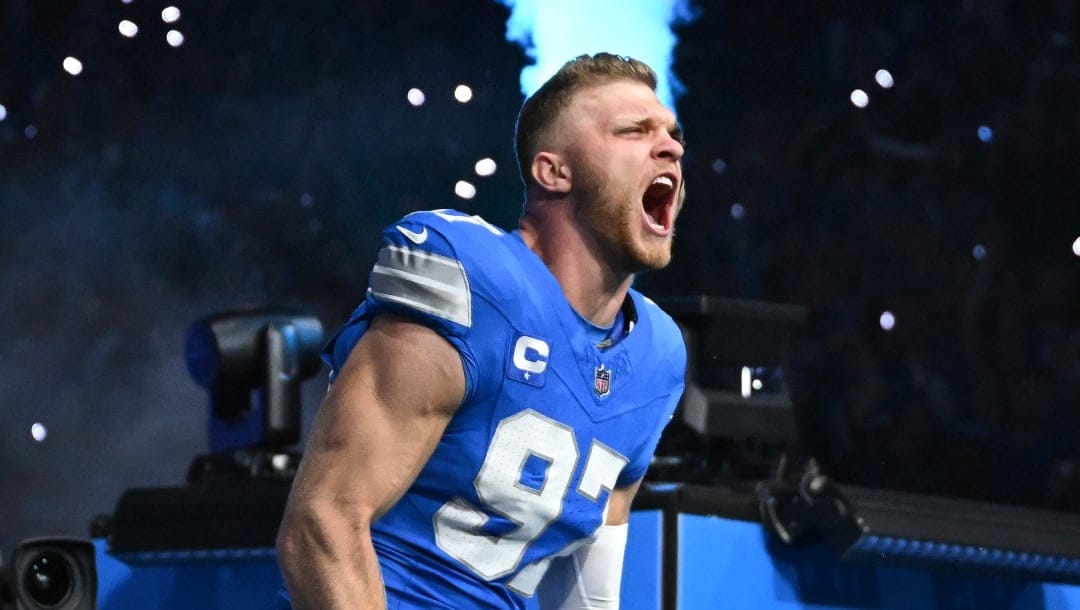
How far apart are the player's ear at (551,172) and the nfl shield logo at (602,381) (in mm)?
261

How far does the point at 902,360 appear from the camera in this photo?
4676 mm

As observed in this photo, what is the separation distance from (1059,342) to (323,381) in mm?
2288

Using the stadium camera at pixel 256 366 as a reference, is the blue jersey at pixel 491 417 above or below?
below

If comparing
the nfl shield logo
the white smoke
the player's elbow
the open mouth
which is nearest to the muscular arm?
the player's elbow

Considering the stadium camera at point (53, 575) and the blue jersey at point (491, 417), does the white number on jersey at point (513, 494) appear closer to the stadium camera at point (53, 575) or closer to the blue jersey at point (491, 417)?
the blue jersey at point (491, 417)

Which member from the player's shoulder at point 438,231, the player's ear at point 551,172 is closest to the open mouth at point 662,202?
the player's ear at point 551,172

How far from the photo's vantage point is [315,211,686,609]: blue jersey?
2014 mm

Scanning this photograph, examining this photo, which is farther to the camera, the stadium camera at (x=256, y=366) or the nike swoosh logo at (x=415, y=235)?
the stadium camera at (x=256, y=366)

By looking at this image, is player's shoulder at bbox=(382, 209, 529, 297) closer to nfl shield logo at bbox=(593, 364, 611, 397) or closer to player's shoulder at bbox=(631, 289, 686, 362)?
nfl shield logo at bbox=(593, 364, 611, 397)

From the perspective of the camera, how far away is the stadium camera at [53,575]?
2.64 metres

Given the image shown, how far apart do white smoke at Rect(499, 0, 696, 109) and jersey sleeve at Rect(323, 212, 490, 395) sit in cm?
271

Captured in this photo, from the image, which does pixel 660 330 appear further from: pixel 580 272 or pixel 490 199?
pixel 490 199

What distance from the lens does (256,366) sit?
3.33m

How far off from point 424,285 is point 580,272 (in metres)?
0.30
